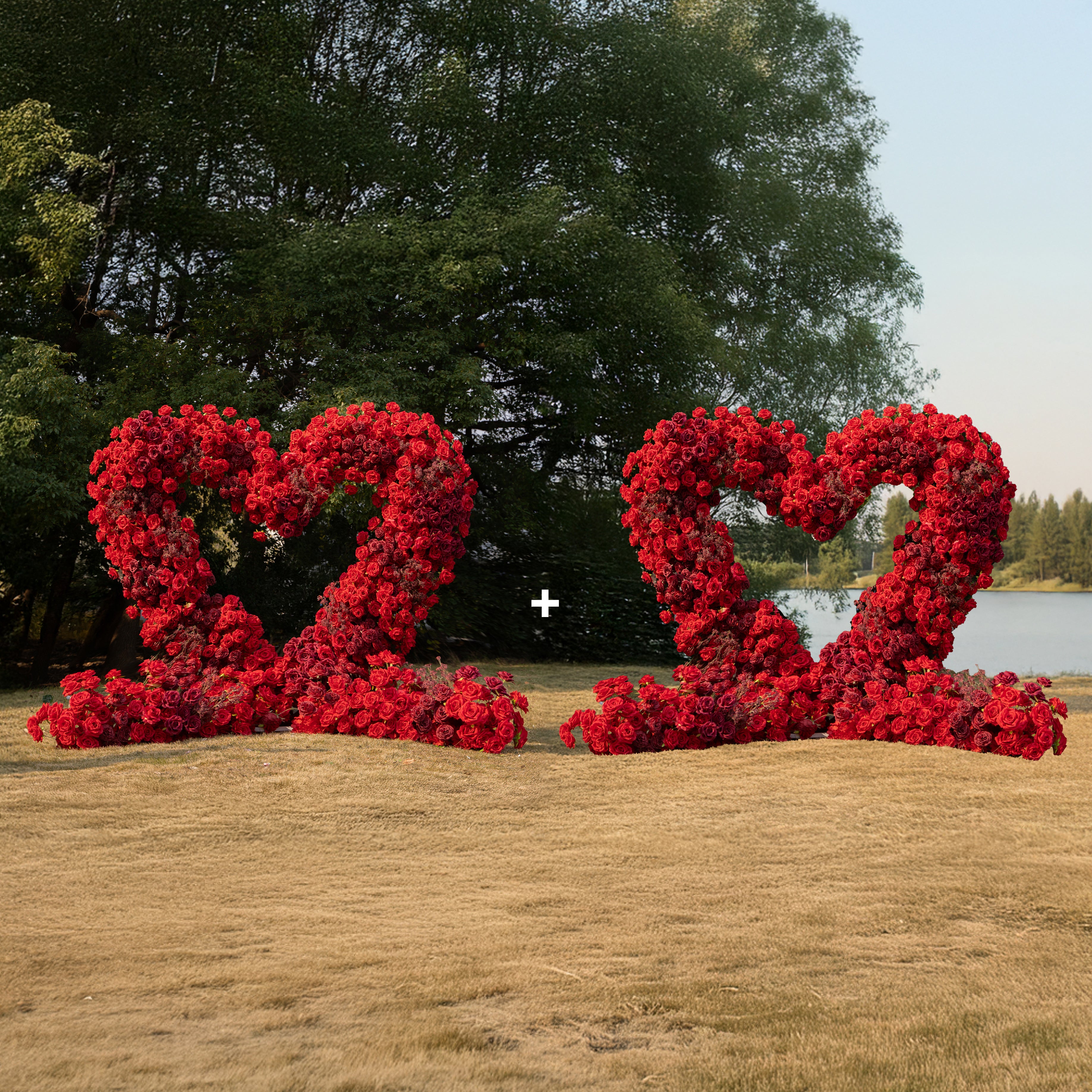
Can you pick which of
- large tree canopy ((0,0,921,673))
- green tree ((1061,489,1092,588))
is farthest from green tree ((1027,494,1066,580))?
large tree canopy ((0,0,921,673))

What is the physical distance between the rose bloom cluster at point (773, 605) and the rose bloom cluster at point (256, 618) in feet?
4.13

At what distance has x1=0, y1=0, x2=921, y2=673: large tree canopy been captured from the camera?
12867 mm

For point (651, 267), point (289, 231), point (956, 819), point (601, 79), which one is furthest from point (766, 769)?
point (601, 79)

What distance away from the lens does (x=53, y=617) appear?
12891 mm

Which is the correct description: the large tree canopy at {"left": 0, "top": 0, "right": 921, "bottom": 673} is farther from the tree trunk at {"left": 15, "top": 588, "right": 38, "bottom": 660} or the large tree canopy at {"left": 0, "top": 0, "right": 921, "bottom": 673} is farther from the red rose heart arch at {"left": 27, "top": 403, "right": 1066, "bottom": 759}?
the red rose heart arch at {"left": 27, "top": 403, "right": 1066, "bottom": 759}

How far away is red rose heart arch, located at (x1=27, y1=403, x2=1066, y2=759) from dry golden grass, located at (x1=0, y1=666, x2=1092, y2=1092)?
0.72 meters

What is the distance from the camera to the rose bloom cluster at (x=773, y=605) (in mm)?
7555

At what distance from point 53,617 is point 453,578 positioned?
23.6 feet

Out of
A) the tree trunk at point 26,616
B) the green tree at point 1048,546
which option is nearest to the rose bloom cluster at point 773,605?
the tree trunk at point 26,616

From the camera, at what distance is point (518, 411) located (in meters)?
15.4

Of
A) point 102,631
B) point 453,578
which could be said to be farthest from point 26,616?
point 453,578

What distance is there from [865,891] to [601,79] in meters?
13.5

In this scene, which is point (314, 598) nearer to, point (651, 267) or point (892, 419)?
point (651, 267)

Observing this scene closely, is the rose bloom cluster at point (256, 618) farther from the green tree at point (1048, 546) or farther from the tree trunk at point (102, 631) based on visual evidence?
the green tree at point (1048, 546)
